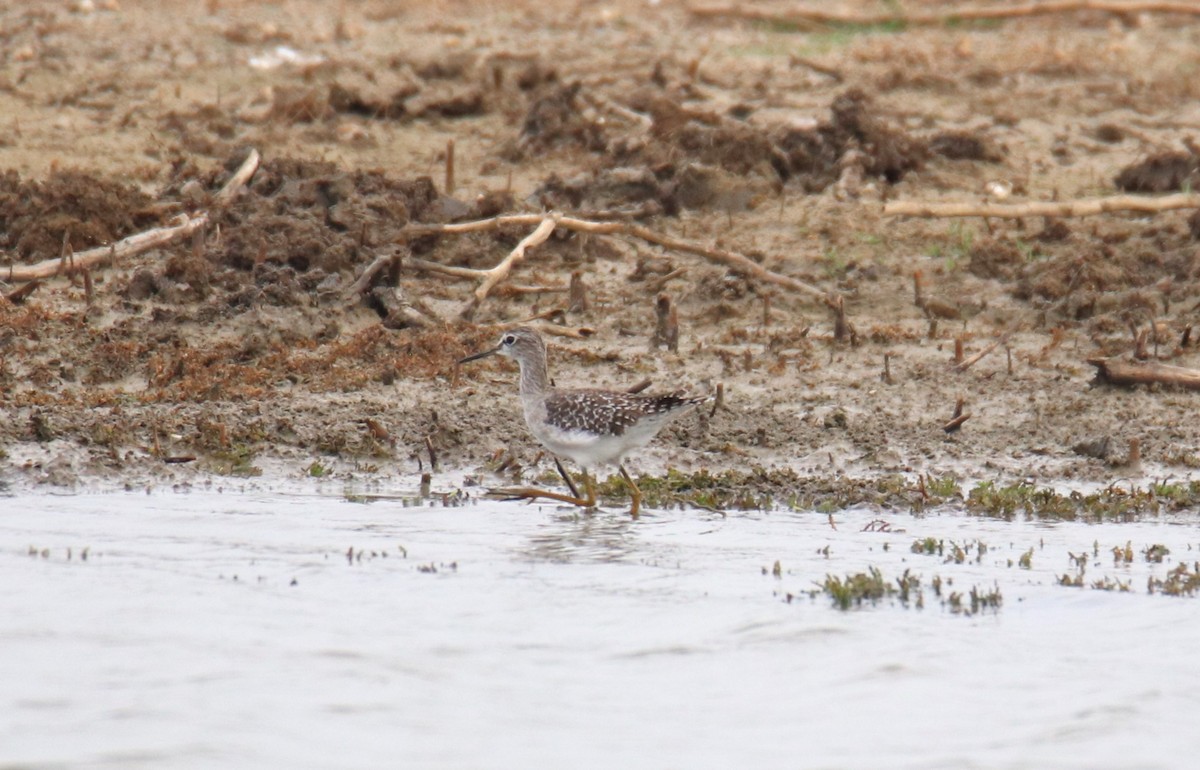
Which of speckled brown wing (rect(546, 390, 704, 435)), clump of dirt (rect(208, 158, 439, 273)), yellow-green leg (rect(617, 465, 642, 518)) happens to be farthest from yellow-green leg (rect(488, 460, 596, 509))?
clump of dirt (rect(208, 158, 439, 273))

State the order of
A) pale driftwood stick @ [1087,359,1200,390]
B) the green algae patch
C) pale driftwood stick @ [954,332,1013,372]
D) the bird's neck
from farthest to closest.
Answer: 1. pale driftwood stick @ [954,332,1013,372]
2. pale driftwood stick @ [1087,359,1200,390]
3. the bird's neck
4. the green algae patch

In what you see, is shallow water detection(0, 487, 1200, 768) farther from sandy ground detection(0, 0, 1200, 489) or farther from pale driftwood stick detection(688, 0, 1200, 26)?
pale driftwood stick detection(688, 0, 1200, 26)

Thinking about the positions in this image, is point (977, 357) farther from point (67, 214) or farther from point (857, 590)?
point (67, 214)

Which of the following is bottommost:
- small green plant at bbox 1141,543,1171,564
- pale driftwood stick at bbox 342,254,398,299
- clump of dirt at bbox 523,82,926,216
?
small green plant at bbox 1141,543,1171,564

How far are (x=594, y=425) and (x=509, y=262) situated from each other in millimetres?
2815

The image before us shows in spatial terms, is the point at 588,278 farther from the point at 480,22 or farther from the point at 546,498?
the point at 480,22

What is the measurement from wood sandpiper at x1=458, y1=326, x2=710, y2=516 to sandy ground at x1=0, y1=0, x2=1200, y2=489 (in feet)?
2.08

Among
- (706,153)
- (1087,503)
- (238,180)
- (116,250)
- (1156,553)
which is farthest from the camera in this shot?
(706,153)

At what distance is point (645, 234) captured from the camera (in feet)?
42.5

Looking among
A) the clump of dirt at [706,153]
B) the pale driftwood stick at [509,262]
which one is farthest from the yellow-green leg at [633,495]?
the clump of dirt at [706,153]

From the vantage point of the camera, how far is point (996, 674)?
762 cm

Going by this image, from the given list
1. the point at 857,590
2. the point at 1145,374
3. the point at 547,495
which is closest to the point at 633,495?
the point at 547,495

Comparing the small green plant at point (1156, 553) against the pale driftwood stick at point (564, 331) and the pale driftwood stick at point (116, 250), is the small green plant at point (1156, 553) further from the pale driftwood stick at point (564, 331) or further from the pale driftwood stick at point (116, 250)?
Answer: the pale driftwood stick at point (116, 250)

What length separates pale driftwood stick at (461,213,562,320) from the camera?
40.3 feet
